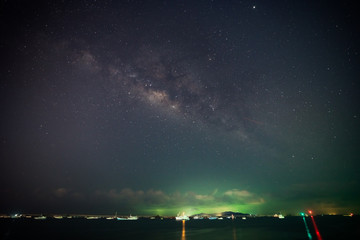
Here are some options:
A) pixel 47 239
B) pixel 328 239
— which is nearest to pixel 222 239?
pixel 328 239

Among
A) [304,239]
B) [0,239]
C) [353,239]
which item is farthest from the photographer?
[0,239]

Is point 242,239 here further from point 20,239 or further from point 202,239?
point 20,239

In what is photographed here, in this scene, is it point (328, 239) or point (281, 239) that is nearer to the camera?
point (328, 239)

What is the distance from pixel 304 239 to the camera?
51.7 meters

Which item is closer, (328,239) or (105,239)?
(328,239)

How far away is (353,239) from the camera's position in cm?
4722

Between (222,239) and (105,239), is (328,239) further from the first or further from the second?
(105,239)

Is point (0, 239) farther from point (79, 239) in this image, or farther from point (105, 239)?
point (105, 239)

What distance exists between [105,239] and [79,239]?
7.06m

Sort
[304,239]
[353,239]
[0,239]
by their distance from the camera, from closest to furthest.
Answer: [353,239] → [304,239] → [0,239]

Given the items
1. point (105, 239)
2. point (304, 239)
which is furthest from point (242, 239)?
point (105, 239)

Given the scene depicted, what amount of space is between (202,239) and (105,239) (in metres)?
28.3

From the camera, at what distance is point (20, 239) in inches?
2261

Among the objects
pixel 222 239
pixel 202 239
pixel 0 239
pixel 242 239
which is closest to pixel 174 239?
pixel 202 239
